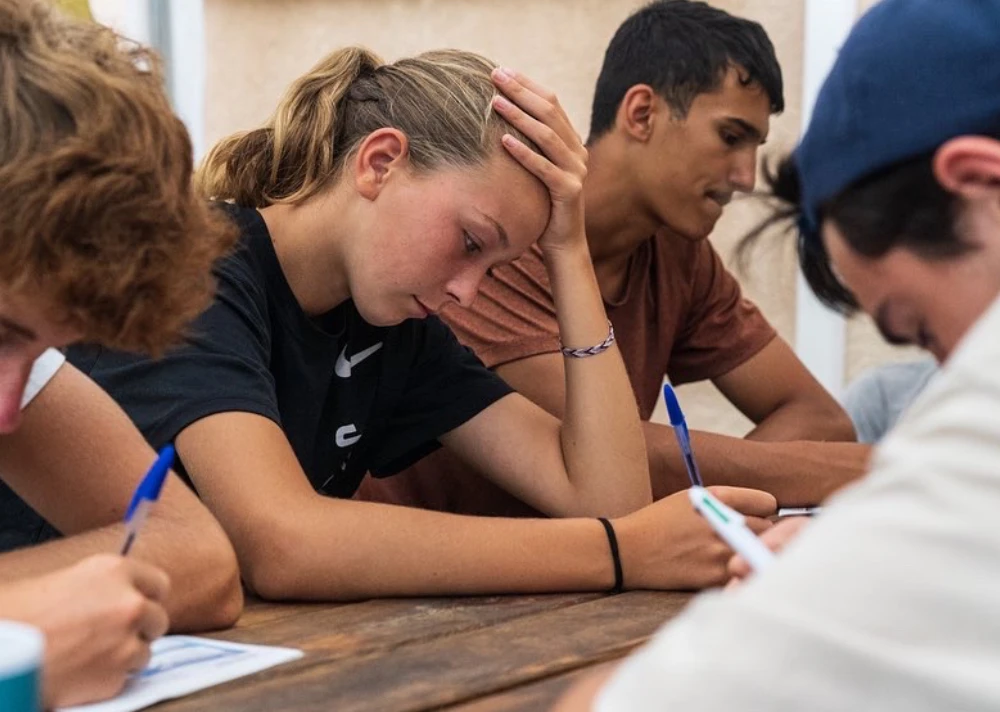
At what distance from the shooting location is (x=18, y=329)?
1.25 m

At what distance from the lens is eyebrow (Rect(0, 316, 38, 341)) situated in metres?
1.23

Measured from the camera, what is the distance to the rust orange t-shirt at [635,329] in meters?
2.33

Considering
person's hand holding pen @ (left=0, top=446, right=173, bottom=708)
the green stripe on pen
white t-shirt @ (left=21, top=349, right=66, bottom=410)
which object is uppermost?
the green stripe on pen

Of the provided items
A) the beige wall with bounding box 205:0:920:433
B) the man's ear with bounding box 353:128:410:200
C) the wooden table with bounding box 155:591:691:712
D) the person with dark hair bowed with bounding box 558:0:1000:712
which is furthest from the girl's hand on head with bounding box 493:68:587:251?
the beige wall with bounding box 205:0:920:433

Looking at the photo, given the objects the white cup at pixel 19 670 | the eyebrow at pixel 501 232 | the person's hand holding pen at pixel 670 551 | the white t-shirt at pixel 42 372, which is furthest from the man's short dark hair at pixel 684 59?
the white cup at pixel 19 670

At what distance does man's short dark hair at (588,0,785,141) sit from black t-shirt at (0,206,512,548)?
868 millimetres

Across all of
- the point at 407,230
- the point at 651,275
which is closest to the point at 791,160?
the point at 407,230

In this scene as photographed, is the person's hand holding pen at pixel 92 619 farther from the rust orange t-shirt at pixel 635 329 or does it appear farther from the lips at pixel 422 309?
the rust orange t-shirt at pixel 635 329

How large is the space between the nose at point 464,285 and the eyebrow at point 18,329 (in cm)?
75

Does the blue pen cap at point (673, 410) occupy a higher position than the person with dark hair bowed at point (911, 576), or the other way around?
the person with dark hair bowed at point (911, 576)

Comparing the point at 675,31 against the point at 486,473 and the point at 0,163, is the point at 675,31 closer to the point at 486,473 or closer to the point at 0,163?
the point at 486,473

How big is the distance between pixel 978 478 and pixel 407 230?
1.24 metres

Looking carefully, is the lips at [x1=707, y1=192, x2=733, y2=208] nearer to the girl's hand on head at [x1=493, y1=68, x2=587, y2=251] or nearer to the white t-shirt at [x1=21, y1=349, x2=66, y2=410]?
the girl's hand on head at [x1=493, y1=68, x2=587, y2=251]

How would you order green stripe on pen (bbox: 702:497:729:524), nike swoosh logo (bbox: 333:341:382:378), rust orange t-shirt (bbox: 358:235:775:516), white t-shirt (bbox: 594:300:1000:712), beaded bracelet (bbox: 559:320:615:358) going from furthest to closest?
1. rust orange t-shirt (bbox: 358:235:775:516)
2. beaded bracelet (bbox: 559:320:615:358)
3. nike swoosh logo (bbox: 333:341:382:378)
4. green stripe on pen (bbox: 702:497:729:524)
5. white t-shirt (bbox: 594:300:1000:712)
